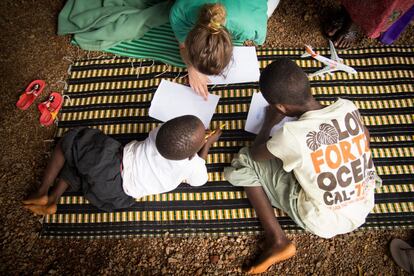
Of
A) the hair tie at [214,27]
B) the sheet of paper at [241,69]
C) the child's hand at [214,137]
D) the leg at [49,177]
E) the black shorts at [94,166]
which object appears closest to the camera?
the hair tie at [214,27]

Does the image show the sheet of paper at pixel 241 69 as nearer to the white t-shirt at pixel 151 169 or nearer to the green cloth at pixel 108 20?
the green cloth at pixel 108 20

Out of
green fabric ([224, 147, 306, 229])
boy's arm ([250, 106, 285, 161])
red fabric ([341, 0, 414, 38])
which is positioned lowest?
green fabric ([224, 147, 306, 229])

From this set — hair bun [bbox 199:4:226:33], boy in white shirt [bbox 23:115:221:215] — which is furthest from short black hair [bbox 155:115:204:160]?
hair bun [bbox 199:4:226:33]

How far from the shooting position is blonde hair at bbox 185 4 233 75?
51.6 inches

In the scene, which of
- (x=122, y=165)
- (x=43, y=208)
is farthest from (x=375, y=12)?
(x=43, y=208)

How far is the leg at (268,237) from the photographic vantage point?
1478 millimetres

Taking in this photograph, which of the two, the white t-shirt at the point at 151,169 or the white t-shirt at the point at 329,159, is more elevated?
the white t-shirt at the point at 329,159

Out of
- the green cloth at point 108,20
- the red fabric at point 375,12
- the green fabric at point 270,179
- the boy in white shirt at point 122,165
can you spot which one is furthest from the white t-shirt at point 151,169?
the red fabric at point 375,12

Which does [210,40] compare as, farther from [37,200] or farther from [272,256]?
[37,200]

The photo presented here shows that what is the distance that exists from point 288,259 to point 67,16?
2.08 metres

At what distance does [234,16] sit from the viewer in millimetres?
1603

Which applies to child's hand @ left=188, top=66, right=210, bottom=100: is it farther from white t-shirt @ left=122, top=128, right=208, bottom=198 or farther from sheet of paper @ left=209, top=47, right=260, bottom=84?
white t-shirt @ left=122, top=128, right=208, bottom=198

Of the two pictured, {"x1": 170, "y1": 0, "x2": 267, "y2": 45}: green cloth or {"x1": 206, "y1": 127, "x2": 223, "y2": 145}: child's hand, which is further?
{"x1": 206, "y1": 127, "x2": 223, "y2": 145}: child's hand

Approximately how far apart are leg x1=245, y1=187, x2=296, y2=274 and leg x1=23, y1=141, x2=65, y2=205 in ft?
3.20
